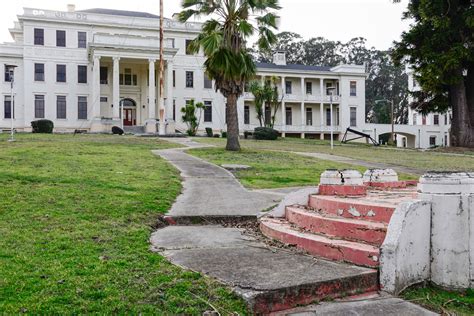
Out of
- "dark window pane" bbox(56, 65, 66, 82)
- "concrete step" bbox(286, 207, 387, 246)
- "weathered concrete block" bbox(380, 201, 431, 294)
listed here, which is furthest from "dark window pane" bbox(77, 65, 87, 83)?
"weathered concrete block" bbox(380, 201, 431, 294)

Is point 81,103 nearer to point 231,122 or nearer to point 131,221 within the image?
point 231,122

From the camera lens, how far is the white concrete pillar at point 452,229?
4258mm

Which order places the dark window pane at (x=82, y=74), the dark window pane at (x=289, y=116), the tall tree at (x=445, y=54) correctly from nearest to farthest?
1. the tall tree at (x=445, y=54)
2. the dark window pane at (x=82, y=74)
3. the dark window pane at (x=289, y=116)

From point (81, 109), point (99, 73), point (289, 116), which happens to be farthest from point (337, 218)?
point (289, 116)

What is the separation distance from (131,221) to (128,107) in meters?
44.4

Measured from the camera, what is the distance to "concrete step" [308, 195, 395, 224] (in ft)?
16.4

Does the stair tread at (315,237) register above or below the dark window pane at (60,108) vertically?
below

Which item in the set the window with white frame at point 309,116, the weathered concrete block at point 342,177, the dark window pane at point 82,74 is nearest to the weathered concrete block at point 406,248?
the weathered concrete block at point 342,177

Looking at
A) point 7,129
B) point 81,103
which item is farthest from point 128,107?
point 7,129

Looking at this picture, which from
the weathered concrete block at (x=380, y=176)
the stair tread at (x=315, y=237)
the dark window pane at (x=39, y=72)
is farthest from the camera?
the dark window pane at (x=39, y=72)

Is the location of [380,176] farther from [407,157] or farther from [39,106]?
[39,106]

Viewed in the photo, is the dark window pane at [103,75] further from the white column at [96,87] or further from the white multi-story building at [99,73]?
the white column at [96,87]

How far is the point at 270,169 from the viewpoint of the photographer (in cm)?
1561

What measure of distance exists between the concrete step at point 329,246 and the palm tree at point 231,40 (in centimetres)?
1641
